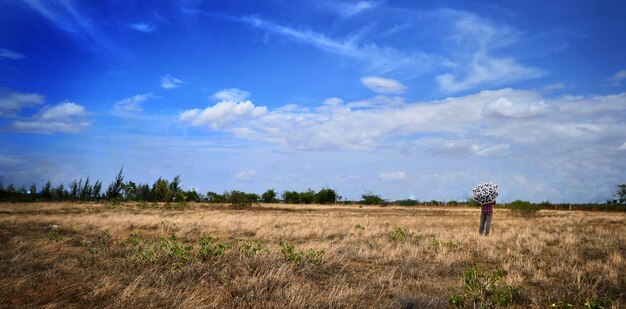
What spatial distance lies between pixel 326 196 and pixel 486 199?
60793mm

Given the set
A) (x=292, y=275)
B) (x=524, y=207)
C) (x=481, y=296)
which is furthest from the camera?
(x=524, y=207)

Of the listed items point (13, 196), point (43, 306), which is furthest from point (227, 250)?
point (13, 196)

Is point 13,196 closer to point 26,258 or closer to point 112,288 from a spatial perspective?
point 26,258

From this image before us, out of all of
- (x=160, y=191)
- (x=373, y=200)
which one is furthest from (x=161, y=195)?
(x=373, y=200)

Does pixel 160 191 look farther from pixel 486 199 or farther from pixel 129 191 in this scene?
pixel 486 199

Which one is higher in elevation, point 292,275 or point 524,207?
point 524,207

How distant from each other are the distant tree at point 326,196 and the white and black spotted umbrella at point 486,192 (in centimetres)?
5921

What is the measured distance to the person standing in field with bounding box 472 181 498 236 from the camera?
16297 millimetres

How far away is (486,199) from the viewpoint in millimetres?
16578

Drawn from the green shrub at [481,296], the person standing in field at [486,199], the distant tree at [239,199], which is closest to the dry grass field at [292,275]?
the green shrub at [481,296]

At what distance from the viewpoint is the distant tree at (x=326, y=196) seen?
249ft

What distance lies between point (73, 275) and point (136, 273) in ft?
4.24

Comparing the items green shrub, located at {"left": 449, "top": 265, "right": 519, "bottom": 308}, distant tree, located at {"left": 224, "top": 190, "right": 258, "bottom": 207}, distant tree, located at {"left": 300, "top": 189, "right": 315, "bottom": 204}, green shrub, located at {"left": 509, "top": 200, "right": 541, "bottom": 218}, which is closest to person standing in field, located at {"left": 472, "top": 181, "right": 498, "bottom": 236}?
green shrub, located at {"left": 449, "top": 265, "right": 519, "bottom": 308}

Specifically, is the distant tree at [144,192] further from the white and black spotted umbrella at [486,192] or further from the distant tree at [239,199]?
the white and black spotted umbrella at [486,192]
